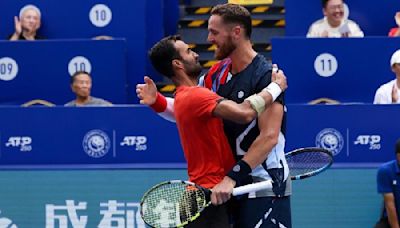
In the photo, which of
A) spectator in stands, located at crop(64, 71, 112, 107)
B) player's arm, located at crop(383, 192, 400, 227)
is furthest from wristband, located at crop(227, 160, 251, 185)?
spectator in stands, located at crop(64, 71, 112, 107)

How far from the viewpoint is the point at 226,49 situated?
553 cm

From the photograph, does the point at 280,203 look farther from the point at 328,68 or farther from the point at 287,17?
the point at 287,17

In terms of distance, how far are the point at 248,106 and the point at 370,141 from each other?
370 cm

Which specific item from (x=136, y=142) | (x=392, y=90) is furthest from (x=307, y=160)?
(x=392, y=90)

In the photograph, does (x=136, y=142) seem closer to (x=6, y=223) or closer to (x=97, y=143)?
A: (x=97, y=143)

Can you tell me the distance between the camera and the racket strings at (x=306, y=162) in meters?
6.05

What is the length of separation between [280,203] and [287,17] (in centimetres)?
527

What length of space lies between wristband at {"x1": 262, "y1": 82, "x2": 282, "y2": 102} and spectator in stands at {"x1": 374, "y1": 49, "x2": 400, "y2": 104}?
13.4 feet

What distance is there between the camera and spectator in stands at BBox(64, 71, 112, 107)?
987 centimetres

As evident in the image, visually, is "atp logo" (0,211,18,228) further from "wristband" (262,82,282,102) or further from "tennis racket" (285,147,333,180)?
"wristband" (262,82,282,102)

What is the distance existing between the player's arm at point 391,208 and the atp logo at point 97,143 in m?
2.37

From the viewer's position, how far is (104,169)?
8.92m

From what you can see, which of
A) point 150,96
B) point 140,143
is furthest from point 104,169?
point 150,96

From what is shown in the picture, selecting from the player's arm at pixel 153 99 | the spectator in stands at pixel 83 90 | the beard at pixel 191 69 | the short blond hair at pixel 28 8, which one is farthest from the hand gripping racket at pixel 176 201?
the short blond hair at pixel 28 8
